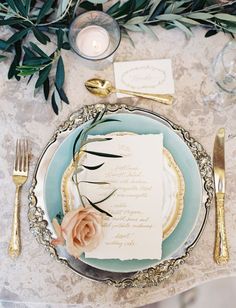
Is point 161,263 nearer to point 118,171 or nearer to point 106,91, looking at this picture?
point 118,171

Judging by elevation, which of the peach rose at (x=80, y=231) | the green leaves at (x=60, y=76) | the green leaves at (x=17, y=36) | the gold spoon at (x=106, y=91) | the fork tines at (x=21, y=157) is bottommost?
the peach rose at (x=80, y=231)

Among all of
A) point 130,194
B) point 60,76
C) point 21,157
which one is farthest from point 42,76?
point 130,194

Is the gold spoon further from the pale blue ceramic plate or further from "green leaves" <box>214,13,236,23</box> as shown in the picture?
"green leaves" <box>214,13,236,23</box>

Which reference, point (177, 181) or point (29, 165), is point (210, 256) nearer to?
point (177, 181)

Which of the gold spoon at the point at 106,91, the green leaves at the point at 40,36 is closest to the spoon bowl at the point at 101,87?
the gold spoon at the point at 106,91

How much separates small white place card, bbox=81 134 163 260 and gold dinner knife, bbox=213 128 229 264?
92 millimetres

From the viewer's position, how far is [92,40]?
787 millimetres

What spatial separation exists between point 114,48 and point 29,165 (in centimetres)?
24

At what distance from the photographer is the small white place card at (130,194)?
0.73m

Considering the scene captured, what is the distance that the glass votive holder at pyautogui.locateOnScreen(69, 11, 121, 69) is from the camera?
779mm

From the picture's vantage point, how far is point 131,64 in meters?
0.79

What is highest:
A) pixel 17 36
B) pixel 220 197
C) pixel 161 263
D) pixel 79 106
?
pixel 17 36

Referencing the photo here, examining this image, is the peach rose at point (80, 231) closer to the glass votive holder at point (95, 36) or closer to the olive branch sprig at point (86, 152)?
the olive branch sprig at point (86, 152)

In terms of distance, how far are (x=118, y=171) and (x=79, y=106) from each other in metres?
0.13
